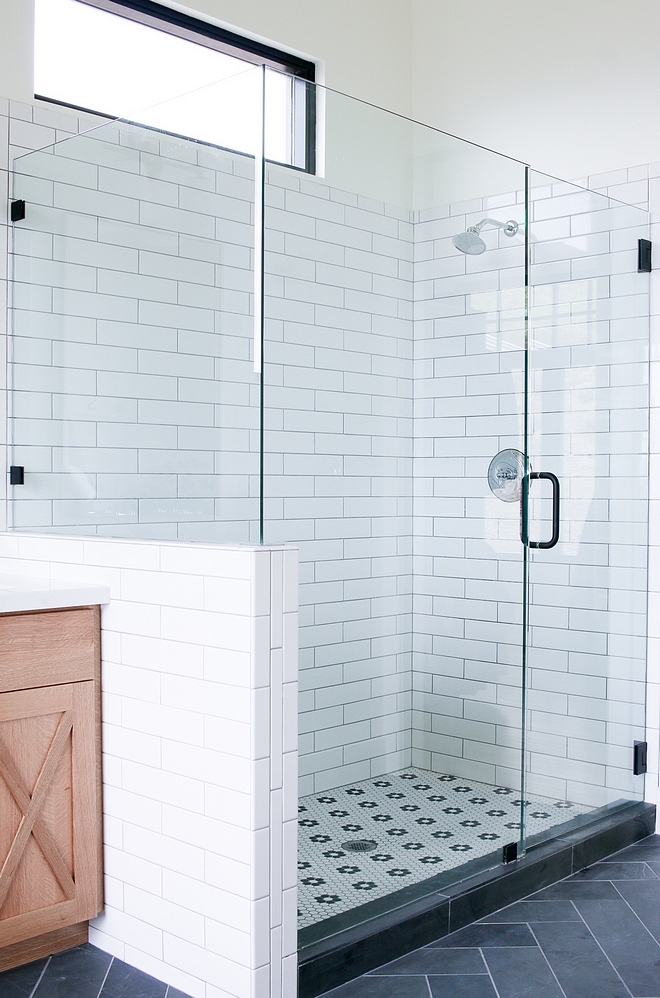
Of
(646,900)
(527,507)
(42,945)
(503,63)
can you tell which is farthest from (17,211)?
(646,900)

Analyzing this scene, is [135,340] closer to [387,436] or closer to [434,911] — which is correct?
[387,436]

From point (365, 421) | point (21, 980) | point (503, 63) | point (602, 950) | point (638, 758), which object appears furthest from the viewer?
point (503, 63)

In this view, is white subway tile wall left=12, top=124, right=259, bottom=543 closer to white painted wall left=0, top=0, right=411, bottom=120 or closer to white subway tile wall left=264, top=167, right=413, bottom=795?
white subway tile wall left=264, top=167, right=413, bottom=795

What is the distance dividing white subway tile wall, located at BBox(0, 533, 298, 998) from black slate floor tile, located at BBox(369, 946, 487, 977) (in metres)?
0.33

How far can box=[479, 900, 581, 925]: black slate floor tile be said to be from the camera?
2625 mm

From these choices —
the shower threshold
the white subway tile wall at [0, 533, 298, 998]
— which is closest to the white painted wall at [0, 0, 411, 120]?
the white subway tile wall at [0, 533, 298, 998]

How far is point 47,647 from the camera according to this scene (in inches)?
89.4

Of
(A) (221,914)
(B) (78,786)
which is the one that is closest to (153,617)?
(B) (78,786)

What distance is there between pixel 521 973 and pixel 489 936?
0.19m

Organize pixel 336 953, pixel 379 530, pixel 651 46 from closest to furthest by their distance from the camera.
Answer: pixel 336 953
pixel 379 530
pixel 651 46

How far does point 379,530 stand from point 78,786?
40.8 inches

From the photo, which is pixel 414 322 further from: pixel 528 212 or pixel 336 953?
pixel 336 953

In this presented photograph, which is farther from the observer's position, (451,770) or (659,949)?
(451,770)

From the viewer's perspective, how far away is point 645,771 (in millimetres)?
3373
